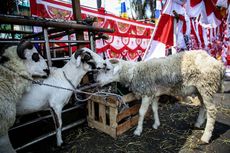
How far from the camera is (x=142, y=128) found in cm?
332

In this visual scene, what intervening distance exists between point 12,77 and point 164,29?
153 inches

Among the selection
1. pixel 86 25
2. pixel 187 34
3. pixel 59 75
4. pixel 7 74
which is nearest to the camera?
pixel 7 74

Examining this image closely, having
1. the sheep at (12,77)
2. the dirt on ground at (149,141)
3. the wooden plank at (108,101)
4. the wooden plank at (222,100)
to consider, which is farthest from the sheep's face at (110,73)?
the wooden plank at (222,100)

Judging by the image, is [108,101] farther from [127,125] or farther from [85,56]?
[85,56]

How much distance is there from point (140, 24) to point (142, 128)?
5804 mm

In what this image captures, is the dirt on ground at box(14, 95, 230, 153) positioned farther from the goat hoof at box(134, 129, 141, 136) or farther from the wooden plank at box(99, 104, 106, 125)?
the wooden plank at box(99, 104, 106, 125)

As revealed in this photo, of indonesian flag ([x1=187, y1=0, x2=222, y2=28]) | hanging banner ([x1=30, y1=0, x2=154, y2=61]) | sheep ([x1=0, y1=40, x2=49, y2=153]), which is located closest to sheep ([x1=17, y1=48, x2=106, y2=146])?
sheep ([x1=0, y1=40, x2=49, y2=153])

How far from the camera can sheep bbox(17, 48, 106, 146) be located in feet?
7.75

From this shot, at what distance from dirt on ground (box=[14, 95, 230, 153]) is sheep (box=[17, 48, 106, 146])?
0.96 ft

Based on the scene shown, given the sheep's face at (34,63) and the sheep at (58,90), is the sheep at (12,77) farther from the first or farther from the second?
the sheep at (58,90)

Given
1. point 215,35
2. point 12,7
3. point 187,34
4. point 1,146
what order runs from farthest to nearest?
1. point 215,35
2. point 187,34
3. point 12,7
4. point 1,146

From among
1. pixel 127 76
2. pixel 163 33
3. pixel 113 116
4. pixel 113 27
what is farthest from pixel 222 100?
pixel 113 27

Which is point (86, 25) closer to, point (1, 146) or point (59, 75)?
point (59, 75)

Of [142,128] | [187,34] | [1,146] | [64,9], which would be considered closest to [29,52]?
[1,146]
